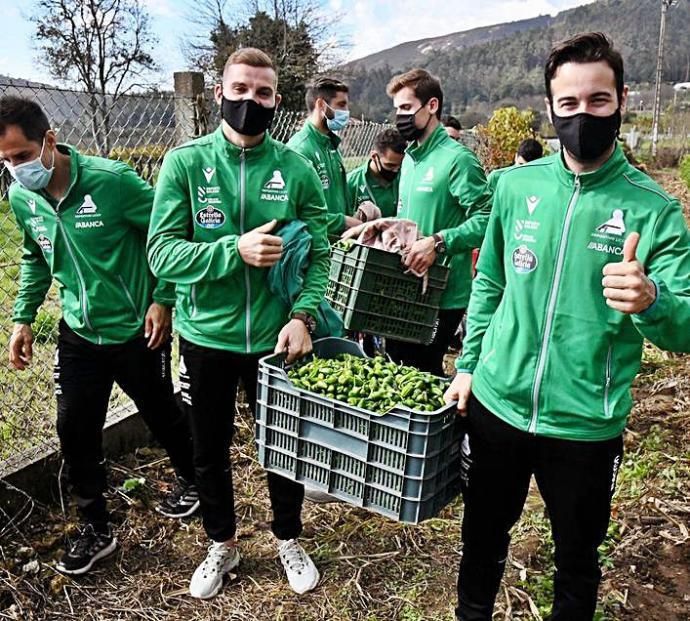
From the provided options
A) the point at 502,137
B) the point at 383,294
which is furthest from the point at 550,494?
the point at 502,137

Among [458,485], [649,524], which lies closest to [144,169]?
[458,485]

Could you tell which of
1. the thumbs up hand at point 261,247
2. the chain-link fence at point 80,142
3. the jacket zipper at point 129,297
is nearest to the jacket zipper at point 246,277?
the thumbs up hand at point 261,247

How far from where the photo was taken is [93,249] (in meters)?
2.92

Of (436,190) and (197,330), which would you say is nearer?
(197,330)

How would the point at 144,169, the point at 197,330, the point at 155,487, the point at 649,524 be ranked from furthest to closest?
the point at 144,169, the point at 155,487, the point at 649,524, the point at 197,330

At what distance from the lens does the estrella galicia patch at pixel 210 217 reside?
2645 millimetres

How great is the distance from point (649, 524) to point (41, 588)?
3042mm

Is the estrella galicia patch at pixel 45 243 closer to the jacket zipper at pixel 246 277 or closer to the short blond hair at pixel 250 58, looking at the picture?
the jacket zipper at pixel 246 277

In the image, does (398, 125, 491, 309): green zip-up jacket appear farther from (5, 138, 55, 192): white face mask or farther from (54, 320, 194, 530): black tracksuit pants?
(5, 138, 55, 192): white face mask

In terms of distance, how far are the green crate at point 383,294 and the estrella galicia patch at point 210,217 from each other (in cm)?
105

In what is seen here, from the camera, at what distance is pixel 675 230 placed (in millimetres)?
1885

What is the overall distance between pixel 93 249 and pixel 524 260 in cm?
185

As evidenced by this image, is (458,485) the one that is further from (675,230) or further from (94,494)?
(94,494)

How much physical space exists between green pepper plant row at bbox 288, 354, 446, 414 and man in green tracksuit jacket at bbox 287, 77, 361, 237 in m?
1.98
